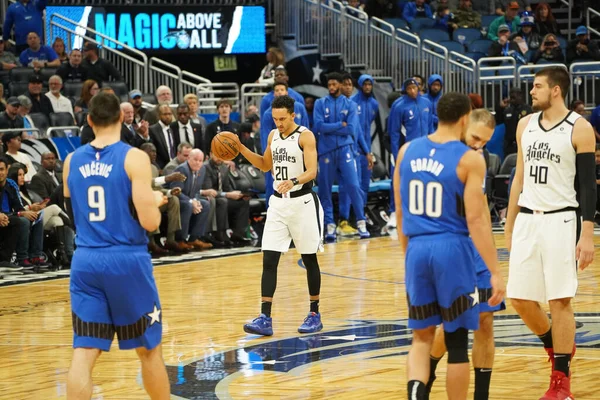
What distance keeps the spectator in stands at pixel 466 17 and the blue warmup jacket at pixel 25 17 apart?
28.4 feet

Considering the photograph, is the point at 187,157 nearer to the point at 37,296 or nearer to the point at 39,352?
the point at 37,296

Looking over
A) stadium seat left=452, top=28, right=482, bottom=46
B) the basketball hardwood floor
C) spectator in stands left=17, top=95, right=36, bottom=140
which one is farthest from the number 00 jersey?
stadium seat left=452, top=28, right=482, bottom=46

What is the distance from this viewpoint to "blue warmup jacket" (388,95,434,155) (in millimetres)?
17625

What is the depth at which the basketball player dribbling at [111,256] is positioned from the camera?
573 cm

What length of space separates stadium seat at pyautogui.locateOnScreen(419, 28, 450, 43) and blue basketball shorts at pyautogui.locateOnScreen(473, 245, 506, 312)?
16.6 meters

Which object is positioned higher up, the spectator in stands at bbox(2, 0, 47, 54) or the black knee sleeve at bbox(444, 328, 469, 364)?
the spectator in stands at bbox(2, 0, 47, 54)

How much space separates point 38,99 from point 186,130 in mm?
2125

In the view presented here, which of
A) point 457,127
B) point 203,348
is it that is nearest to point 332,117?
point 203,348

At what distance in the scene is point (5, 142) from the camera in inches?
575

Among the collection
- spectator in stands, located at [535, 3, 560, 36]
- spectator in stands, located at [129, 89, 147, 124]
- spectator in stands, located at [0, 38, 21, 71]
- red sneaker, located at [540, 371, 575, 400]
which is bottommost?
red sneaker, located at [540, 371, 575, 400]

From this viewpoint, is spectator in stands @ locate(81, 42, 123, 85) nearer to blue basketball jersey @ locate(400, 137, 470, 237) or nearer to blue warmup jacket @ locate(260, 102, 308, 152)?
blue warmup jacket @ locate(260, 102, 308, 152)

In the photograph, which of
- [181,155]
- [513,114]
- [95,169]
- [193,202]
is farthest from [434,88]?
[95,169]

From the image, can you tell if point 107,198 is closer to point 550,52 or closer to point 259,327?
point 259,327

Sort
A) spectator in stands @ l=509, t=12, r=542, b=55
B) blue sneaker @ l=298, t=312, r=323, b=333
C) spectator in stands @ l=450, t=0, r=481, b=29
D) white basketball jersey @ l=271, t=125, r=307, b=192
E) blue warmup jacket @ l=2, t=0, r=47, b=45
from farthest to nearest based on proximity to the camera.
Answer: spectator in stands @ l=450, t=0, r=481, b=29 → spectator in stands @ l=509, t=12, r=542, b=55 → blue warmup jacket @ l=2, t=0, r=47, b=45 → white basketball jersey @ l=271, t=125, r=307, b=192 → blue sneaker @ l=298, t=312, r=323, b=333
